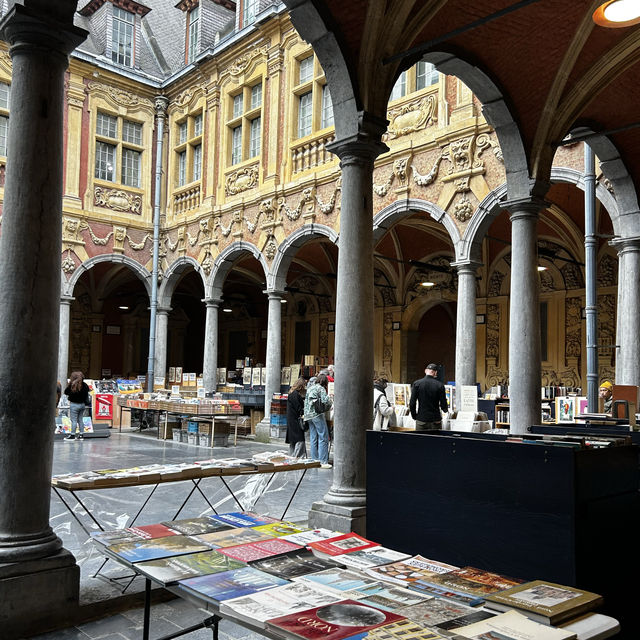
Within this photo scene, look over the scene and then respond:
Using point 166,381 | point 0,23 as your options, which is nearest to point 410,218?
point 166,381

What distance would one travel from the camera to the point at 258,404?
1473cm

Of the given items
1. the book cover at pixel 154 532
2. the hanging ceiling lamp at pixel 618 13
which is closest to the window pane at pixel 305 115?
the hanging ceiling lamp at pixel 618 13

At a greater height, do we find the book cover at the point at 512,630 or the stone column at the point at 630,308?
the stone column at the point at 630,308

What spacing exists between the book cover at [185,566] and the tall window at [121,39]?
60.7 ft

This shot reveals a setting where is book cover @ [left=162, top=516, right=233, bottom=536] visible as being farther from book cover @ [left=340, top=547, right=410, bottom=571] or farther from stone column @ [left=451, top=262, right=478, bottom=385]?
stone column @ [left=451, top=262, right=478, bottom=385]

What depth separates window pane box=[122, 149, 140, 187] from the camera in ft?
59.6

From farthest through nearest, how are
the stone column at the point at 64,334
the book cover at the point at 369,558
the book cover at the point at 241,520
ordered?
1. the stone column at the point at 64,334
2. the book cover at the point at 241,520
3. the book cover at the point at 369,558

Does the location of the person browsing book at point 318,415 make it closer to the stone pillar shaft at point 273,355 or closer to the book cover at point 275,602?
the stone pillar shaft at point 273,355

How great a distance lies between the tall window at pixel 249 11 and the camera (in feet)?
51.7

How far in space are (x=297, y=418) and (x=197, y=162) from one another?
33.3ft

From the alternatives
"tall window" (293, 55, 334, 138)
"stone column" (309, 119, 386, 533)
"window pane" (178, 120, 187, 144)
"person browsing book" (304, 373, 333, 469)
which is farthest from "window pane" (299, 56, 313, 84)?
"stone column" (309, 119, 386, 533)

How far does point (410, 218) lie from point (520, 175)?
27.6 feet

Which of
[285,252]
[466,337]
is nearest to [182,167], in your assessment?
[285,252]

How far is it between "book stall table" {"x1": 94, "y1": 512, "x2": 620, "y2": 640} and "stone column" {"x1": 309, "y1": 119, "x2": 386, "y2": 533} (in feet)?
6.62
